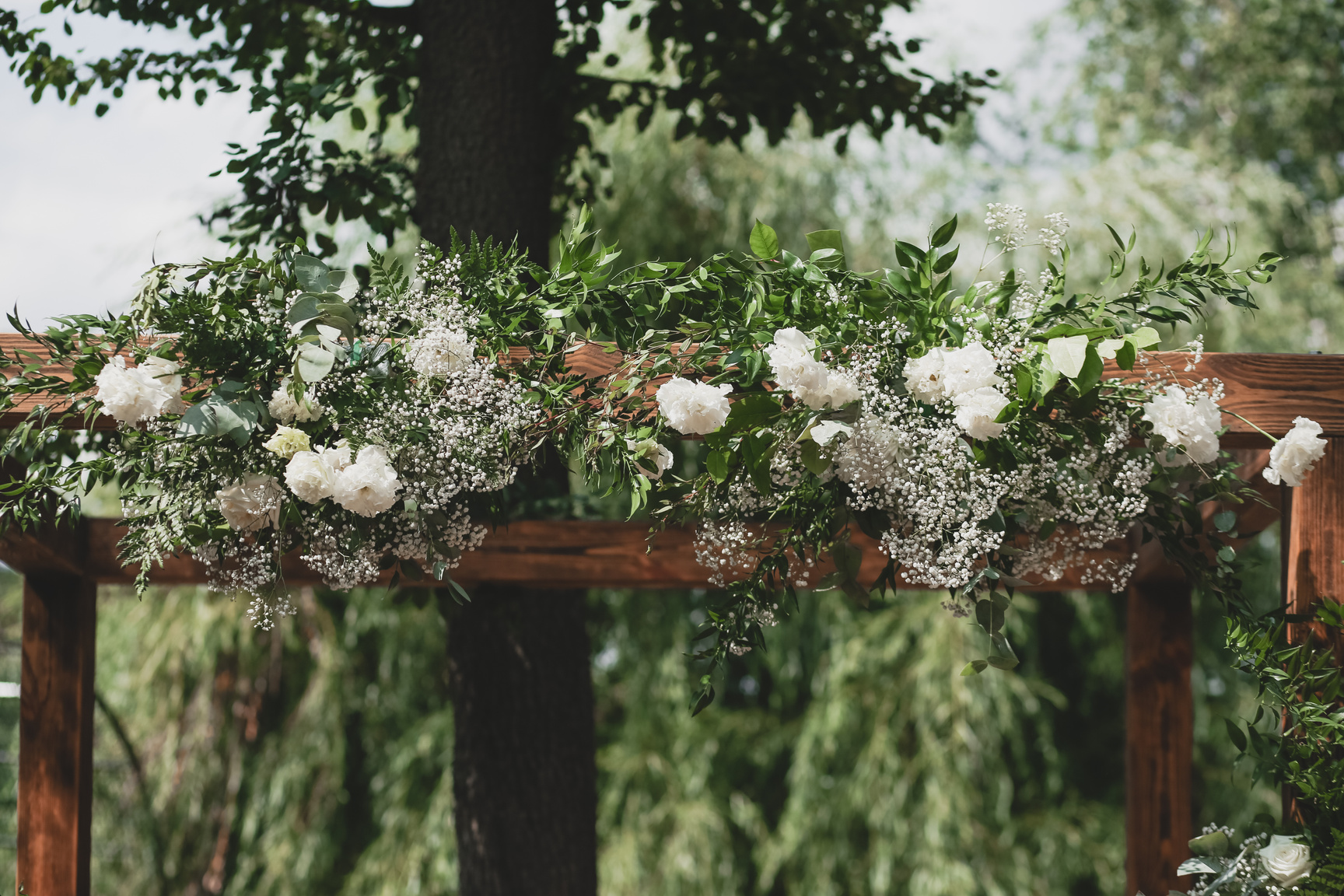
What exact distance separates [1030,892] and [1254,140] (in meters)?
4.48

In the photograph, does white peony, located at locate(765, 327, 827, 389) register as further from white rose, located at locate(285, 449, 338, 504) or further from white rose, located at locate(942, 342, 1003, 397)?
white rose, located at locate(285, 449, 338, 504)

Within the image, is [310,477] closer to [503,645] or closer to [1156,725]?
[503,645]

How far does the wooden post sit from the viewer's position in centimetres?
183

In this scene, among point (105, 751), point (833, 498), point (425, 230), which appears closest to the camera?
point (833, 498)

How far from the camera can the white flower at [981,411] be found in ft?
3.80

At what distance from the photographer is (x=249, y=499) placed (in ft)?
4.16

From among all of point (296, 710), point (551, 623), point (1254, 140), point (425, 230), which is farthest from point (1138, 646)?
point (1254, 140)

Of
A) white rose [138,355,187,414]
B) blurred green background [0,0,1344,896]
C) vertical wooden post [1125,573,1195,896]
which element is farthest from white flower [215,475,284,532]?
blurred green background [0,0,1344,896]

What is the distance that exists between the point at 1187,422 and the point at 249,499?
3.85 feet

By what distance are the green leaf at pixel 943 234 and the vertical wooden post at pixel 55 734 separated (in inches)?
66.5

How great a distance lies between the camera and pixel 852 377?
3.97ft

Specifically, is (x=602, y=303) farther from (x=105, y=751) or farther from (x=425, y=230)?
(x=105, y=751)

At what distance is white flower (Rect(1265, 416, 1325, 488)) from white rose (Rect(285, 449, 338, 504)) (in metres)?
1.17

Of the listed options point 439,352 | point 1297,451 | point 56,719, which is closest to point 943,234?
point 1297,451
